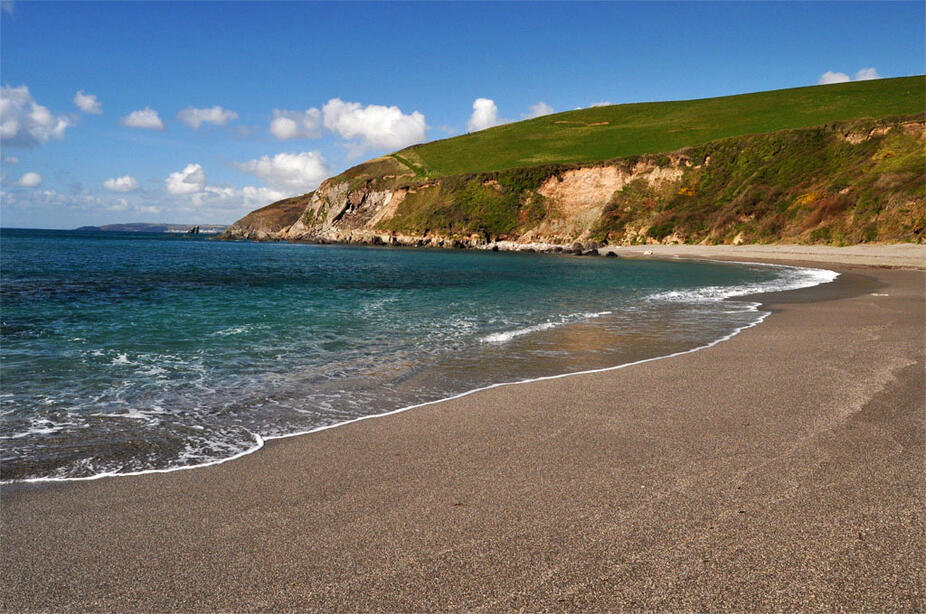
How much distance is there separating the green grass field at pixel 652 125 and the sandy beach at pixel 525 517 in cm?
8150

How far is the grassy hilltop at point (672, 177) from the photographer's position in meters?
51.6

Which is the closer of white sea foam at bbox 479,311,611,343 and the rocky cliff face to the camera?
white sea foam at bbox 479,311,611,343

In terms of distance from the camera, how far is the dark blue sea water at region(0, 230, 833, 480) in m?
6.59

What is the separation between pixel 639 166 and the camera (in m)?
76.1

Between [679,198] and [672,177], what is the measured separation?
4882 mm

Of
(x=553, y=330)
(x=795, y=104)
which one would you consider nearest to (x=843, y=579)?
(x=553, y=330)

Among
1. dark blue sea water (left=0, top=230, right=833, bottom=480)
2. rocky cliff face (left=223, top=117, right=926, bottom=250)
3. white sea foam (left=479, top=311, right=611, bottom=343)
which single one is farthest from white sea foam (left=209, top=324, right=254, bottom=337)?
rocky cliff face (left=223, top=117, right=926, bottom=250)

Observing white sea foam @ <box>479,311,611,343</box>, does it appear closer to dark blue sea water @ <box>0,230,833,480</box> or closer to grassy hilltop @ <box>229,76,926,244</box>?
dark blue sea water @ <box>0,230,833,480</box>

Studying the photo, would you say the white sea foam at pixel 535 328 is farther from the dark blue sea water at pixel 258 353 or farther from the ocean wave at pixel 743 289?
the ocean wave at pixel 743 289

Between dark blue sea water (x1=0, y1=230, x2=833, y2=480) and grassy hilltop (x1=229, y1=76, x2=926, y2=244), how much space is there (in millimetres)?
35006

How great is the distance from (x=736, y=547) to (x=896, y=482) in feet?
6.80

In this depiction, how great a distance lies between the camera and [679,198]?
69438 mm

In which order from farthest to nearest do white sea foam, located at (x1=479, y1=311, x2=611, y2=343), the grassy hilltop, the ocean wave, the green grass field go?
the green grass field → the grassy hilltop → the ocean wave → white sea foam, located at (x1=479, y1=311, x2=611, y2=343)

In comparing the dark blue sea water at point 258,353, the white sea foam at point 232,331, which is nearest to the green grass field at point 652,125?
the dark blue sea water at point 258,353
